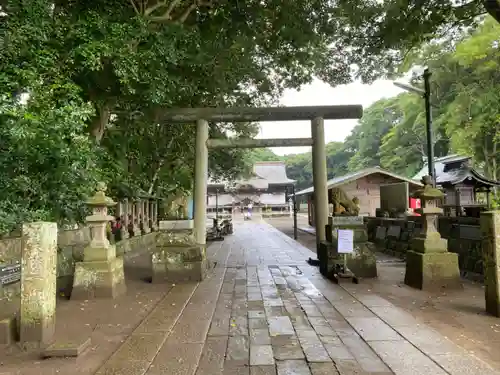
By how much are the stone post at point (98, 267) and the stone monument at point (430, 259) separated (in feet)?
17.4

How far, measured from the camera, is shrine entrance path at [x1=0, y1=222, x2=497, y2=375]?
10.6 ft

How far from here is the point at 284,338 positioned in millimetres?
3951

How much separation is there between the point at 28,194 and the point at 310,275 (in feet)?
18.4

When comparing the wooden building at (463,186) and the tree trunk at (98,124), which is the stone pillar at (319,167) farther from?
the wooden building at (463,186)

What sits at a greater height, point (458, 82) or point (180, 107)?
point (458, 82)

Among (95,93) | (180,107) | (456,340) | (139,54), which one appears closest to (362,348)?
(456,340)

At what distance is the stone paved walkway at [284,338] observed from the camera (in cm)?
324

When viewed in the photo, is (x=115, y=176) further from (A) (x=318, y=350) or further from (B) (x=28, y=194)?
(A) (x=318, y=350)

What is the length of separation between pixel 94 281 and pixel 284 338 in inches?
145

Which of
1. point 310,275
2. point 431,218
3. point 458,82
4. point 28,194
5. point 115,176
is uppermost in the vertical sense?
point 458,82

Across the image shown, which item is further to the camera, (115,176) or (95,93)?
(115,176)

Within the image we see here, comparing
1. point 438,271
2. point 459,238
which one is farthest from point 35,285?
point 459,238

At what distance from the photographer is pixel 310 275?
7.77 meters

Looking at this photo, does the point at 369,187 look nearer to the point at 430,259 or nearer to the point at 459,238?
the point at 459,238
